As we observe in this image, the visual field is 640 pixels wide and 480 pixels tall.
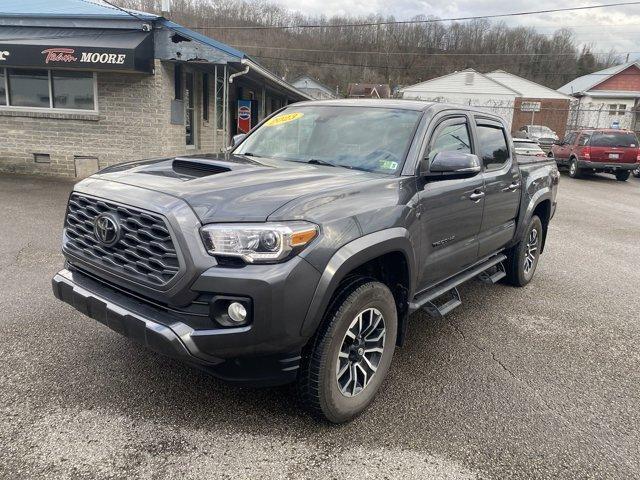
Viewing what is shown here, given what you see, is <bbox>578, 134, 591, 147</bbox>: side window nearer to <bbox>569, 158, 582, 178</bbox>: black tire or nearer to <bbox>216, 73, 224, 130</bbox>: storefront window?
<bbox>569, 158, 582, 178</bbox>: black tire

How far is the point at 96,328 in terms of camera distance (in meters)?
3.95

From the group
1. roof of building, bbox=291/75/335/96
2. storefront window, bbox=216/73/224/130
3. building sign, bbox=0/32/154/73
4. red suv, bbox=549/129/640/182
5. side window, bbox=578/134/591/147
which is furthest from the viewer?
roof of building, bbox=291/75/335/96

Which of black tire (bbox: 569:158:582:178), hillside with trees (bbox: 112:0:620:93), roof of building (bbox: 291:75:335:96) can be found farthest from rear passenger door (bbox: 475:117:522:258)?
roof of building (bbox: 291:75:335:96)

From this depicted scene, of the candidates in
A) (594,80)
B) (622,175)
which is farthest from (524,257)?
(594,80)

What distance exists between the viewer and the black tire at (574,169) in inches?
747

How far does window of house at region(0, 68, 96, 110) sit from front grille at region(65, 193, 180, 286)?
30.6 ft

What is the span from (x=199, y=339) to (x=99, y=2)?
42.1 ft

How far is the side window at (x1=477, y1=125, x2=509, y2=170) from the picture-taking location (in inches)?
175

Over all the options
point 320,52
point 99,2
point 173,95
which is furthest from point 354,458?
point 320,52

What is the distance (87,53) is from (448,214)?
920 cm

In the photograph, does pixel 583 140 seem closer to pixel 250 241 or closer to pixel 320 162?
pixel 320 162

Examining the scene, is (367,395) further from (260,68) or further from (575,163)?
(575,163)

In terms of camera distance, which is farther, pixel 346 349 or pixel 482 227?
pixel 482 227

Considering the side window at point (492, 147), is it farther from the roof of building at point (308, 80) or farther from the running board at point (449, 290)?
the roof of building at point (308, 80)
